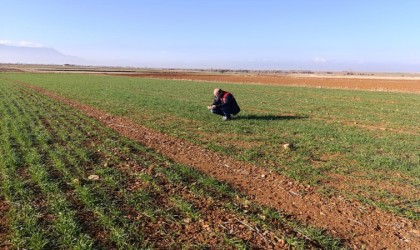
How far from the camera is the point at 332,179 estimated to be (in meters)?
7.11

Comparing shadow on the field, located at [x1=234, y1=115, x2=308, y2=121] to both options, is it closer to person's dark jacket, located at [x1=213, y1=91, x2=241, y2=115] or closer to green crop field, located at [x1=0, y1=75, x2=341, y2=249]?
person's dark jacket, located at [x1=213, y1=91, x2=241, y2=115]

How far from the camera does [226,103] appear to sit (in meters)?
14.0

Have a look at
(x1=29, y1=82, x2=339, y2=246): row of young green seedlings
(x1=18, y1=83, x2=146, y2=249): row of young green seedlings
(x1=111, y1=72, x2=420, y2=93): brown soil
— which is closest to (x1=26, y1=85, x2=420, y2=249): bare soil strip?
(x1=29, y1=82, x2=339, y2=246): row of young green seedlings

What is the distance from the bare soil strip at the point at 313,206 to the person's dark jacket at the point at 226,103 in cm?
533

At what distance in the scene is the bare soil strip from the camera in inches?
187

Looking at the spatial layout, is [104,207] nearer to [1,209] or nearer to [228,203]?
[1,209]

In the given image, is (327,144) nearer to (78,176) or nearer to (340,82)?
(78,176)

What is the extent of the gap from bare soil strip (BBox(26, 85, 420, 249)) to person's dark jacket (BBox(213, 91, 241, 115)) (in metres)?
5.33

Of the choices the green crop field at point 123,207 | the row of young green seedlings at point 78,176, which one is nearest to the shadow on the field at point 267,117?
the green crop field at point 123,207

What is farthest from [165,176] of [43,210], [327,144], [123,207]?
[327,144]

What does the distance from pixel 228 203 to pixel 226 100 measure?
864 cm

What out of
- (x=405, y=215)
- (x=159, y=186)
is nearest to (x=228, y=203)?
(x=159, y=186)

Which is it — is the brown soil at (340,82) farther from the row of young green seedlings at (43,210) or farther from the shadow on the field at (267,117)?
the row of young green seedlings at (43,210)

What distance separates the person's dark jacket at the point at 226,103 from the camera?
46.0 ft
